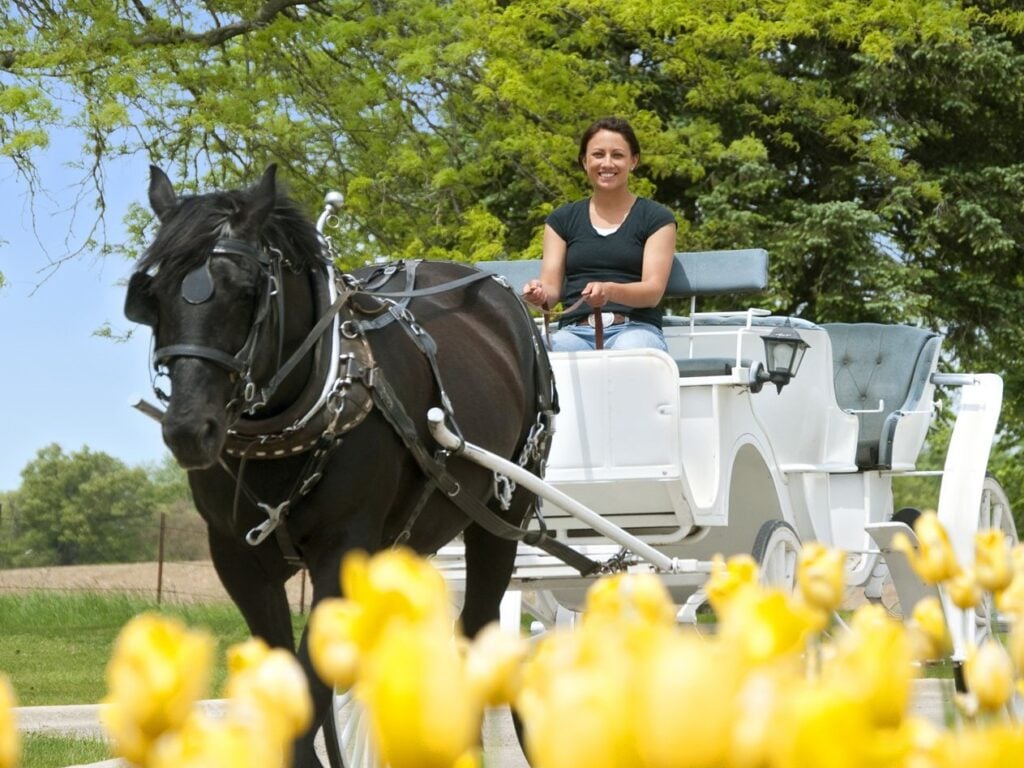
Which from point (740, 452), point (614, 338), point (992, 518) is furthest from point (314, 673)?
point (992, 518)

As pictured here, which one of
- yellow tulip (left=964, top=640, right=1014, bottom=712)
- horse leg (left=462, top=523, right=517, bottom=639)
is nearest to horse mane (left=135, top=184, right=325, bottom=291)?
horse leg (left=462, top=523, right=517, bottom=639)

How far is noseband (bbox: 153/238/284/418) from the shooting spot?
343cm

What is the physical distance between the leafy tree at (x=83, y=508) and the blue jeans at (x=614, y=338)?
84.1ft

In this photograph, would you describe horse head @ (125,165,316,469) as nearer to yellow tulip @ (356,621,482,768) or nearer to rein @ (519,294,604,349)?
rein @ (519,294,604,349)

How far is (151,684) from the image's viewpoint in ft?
2.22

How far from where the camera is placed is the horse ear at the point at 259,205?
3.67 meters

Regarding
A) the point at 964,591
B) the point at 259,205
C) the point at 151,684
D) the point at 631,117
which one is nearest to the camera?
the point at 151,684

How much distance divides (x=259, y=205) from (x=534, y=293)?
→ 66.4 inches

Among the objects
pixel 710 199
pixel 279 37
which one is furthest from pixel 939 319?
pixel 279 37

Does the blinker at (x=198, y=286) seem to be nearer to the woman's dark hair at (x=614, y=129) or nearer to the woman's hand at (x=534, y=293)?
the woman's hand at (x=534, y=293)

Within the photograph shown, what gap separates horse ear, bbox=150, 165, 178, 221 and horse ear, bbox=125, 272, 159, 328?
28 cm

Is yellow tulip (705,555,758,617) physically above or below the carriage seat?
below

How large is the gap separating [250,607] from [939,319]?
619 inches

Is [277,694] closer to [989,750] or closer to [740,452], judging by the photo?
[989,750]
